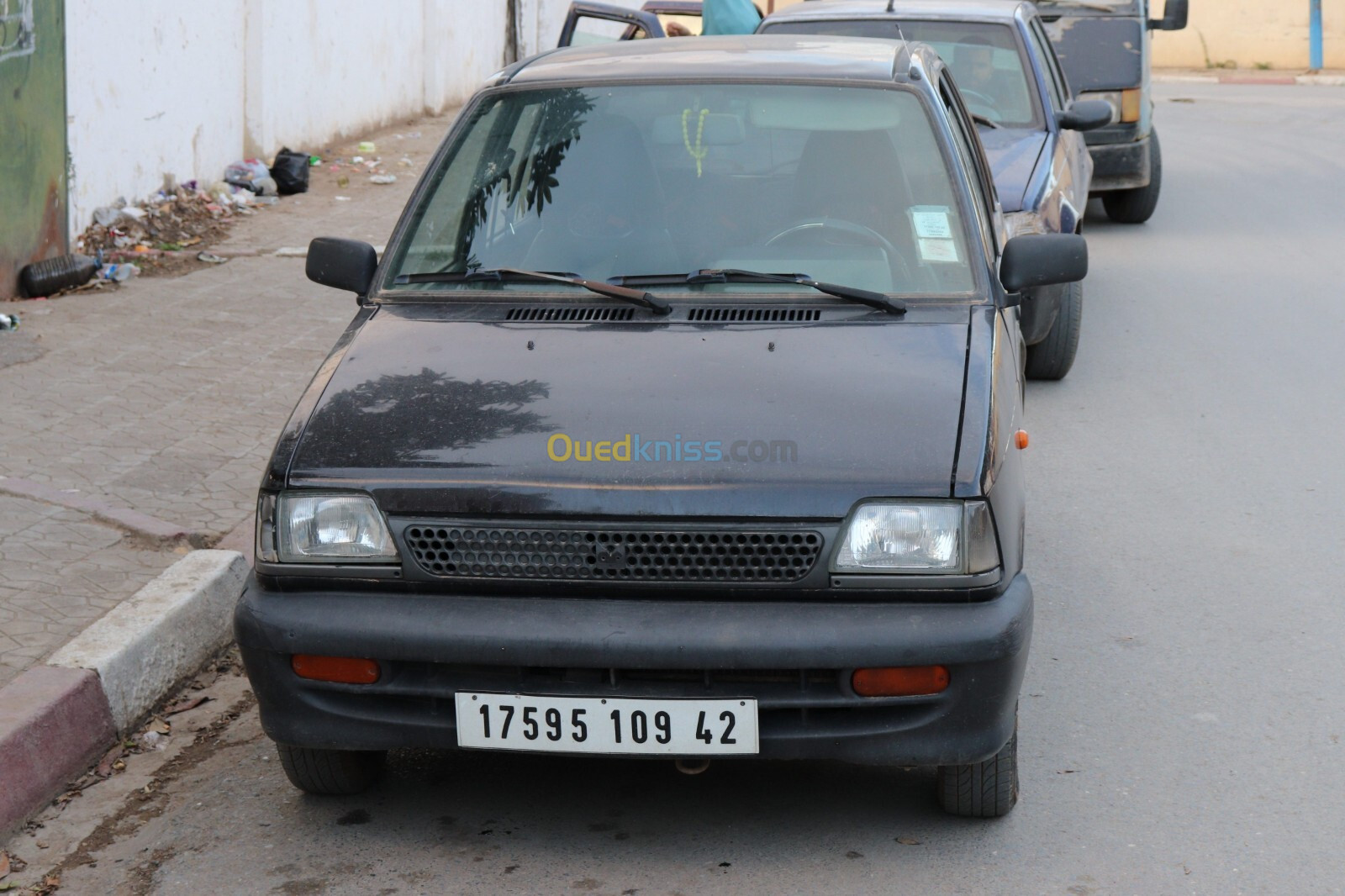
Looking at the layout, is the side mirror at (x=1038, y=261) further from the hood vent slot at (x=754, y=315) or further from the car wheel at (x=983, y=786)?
the car wheel at (x=983, y=786)

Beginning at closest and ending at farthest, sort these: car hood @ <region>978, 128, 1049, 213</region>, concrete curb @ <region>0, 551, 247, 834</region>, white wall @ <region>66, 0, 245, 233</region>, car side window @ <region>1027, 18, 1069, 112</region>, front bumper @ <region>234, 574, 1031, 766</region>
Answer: front bumper @ <region>234, 574, 1031, 766</region>
concrete curb @ <region>0, 551, 247, 834</region>
car hood @ <region>978, 128, 1049, 213</region>
car side window @ <region>1027, 18, 1069, 112</region>
white wall @ <region>66, 0, 245, 233</region>

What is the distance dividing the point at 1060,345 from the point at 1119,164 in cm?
451

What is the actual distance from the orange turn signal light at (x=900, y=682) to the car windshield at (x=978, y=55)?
230 inches

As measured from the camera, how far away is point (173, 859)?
3.60 meters

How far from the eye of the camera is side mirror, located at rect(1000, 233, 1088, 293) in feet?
13.8

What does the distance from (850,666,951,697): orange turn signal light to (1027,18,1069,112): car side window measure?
6.21 metres

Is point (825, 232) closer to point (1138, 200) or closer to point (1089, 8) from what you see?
point (1138, 200)

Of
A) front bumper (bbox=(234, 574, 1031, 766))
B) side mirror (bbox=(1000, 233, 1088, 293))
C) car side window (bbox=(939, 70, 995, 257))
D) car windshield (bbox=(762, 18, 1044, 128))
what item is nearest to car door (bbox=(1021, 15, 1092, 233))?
car windshield (bbox=(762, 18, 1044, 128))

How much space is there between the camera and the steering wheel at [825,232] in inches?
166

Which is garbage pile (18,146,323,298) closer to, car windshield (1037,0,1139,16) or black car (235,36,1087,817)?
black car (235,36,1087,817)

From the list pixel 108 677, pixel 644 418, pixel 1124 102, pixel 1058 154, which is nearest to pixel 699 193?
pixel 644 418

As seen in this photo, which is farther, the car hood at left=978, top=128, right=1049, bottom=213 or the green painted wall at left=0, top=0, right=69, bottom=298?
the green painted wall at left=0, top=0, right=69, bottom=298

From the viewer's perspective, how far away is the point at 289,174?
1276 centimetres

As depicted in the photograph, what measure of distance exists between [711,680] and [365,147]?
488 inches
